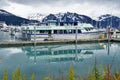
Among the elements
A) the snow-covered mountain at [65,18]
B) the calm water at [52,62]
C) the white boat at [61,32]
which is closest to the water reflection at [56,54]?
the calm water at [52,62]

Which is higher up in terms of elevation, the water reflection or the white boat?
the white boat

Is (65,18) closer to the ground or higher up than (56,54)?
higher up

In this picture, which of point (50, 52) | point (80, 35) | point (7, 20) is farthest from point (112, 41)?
point (7, 20)

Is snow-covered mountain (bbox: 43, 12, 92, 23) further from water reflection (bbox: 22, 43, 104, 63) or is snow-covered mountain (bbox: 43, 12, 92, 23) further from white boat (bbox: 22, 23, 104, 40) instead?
water reflection (bbox: 22, 43, 104, 63)

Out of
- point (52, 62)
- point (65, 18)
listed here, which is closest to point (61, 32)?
point (65, 18)

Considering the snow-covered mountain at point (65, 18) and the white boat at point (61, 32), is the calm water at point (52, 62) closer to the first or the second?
the white boat at point (61, 32)

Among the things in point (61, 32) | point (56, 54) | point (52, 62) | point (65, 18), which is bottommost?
point (56, 54)

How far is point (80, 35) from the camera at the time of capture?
49.3m

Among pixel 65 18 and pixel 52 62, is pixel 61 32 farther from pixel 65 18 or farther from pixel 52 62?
pixel 52 62

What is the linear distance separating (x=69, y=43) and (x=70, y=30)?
816 cm

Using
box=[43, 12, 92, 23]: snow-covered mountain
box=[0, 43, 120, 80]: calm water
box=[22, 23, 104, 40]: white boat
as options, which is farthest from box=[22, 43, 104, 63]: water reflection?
box=[43, 12, 92, 23]: snow-covered mountain

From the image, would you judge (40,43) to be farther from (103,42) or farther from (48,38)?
(103,42)

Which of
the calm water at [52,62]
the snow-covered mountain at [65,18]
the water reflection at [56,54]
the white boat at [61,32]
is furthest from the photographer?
the snow-covered mountain at [65,18]

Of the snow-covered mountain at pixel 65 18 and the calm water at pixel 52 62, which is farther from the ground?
the snow-covered mountain at pixel 65 18
